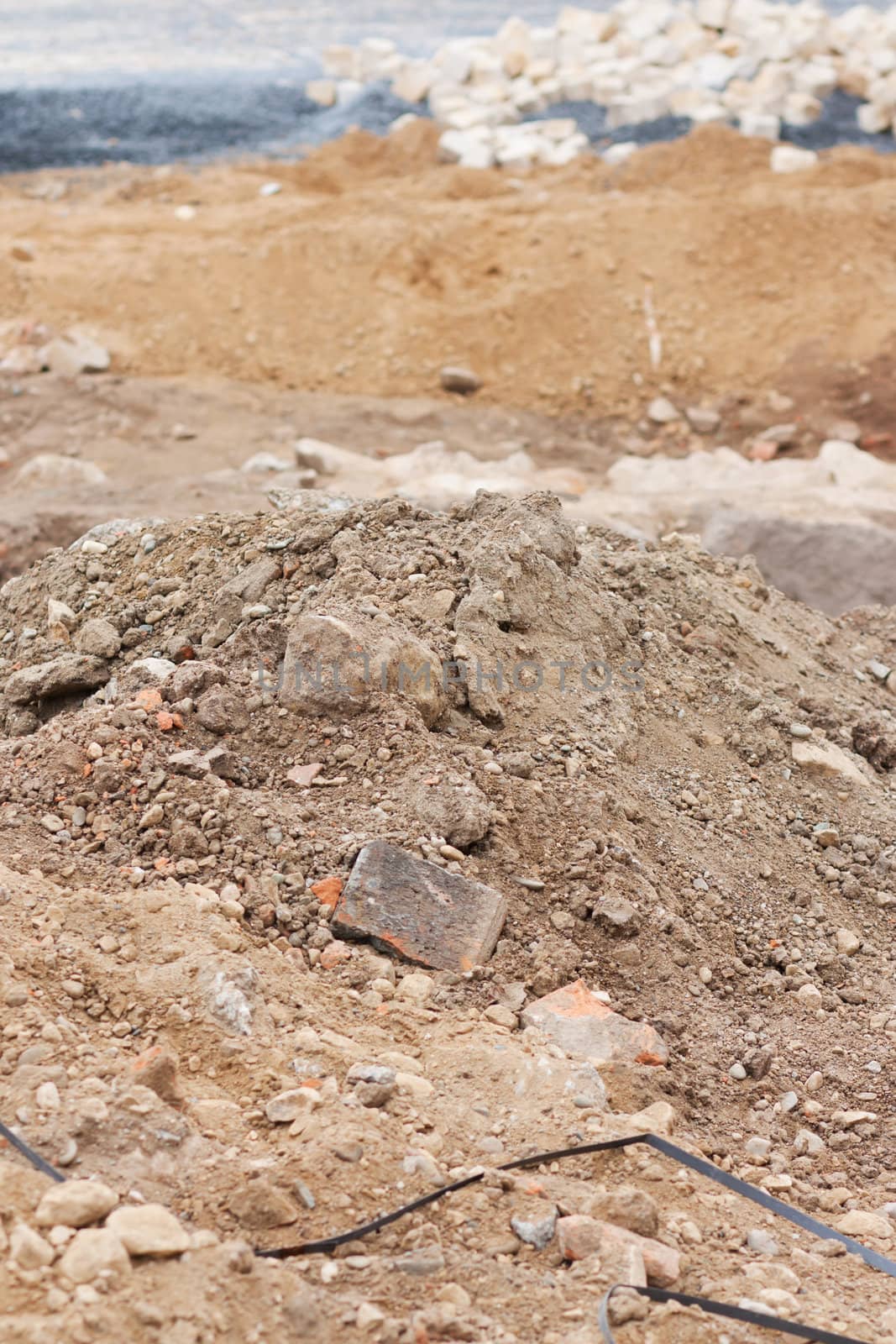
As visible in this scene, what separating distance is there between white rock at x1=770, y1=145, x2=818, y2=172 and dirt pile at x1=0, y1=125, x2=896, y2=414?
0.60 m

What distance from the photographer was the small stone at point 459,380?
10.8m

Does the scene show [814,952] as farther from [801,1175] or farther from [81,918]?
[81,918]

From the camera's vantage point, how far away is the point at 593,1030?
335 cm

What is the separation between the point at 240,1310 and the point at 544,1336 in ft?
1.83

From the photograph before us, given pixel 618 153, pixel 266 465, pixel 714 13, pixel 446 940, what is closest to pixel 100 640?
pixel 446 940

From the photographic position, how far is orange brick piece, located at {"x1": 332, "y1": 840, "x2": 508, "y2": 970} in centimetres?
352

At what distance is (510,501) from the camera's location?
4758 millimetres

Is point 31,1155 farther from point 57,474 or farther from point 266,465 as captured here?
point 57,474

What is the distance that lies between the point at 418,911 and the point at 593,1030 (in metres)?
0.57

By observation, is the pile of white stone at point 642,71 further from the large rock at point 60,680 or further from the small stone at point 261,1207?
the small stone at point 261,1207

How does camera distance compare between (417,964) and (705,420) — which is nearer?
(417,964)

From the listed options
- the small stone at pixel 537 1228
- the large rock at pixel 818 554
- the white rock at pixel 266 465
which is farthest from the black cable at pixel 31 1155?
the white rock at pixel 266 465

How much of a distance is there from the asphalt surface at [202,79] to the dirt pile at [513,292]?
3.60 metres

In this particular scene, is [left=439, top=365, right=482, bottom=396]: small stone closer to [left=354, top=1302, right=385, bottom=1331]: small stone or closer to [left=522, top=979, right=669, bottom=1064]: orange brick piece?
[left=522, top=979, right=669, bottom=1064]: orange brick piece
